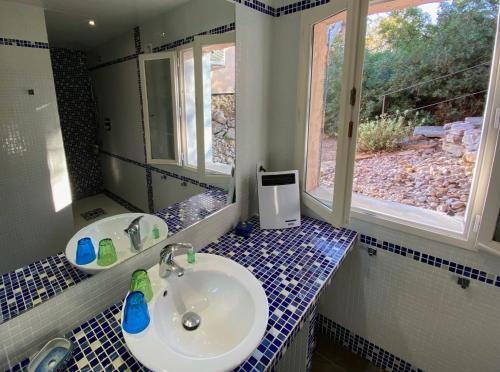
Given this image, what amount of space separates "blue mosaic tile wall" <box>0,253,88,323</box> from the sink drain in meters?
0.37

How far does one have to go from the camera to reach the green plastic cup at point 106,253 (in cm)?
95

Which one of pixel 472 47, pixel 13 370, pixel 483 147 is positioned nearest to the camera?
pixel 13 370

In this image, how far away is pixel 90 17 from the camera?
2.81 feet

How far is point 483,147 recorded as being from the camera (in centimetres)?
113

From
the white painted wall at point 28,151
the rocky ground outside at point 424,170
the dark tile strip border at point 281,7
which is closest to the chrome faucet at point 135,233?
the white painted wall at point 28,151

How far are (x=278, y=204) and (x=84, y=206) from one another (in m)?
0.98

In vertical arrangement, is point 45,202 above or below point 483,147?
below

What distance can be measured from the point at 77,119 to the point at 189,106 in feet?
1.68

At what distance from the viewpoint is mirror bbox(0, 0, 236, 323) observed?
0.75m

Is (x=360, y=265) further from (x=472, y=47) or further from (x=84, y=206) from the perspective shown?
(x=84, y=206)

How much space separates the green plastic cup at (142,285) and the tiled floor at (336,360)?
1269 millimetres

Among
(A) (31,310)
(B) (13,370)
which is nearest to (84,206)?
(A) (31,310)

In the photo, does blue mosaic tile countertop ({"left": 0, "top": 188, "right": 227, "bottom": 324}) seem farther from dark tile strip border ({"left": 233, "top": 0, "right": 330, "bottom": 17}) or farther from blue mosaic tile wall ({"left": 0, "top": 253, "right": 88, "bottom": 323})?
dark tile strip border ({"left": 233, "top": 0, "right": 330, "bottom": 17})

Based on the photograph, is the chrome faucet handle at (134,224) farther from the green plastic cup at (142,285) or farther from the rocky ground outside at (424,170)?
the rocky ground outside at (424,170)
